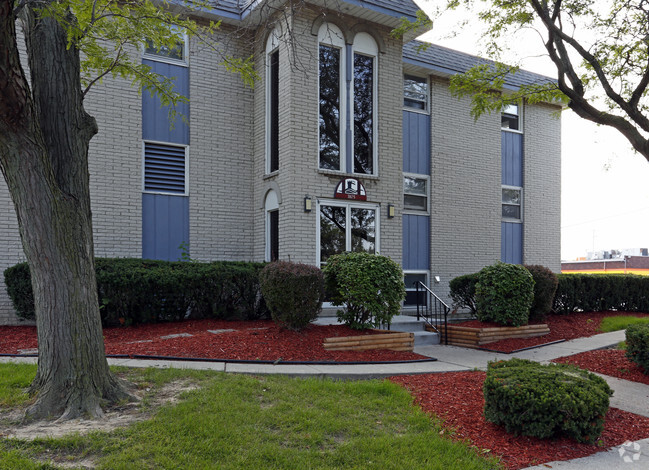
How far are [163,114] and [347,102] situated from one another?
4114mm

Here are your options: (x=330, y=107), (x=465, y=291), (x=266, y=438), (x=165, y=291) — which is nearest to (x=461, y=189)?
(x=465, y=291)

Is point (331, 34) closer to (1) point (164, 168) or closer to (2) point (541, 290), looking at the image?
(1) point (164, 168)

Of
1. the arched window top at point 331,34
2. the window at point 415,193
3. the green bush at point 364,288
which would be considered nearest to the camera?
the green bush at point 364,288

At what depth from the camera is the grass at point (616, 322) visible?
1127 centimetres

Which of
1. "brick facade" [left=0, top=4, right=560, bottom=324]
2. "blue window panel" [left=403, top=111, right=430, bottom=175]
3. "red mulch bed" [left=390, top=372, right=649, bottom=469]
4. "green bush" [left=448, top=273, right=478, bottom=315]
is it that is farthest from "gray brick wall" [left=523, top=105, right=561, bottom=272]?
"red mulch bed" [left=390, top=372, right=649, bottom=469]

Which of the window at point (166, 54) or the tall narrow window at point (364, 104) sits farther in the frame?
the tall narrow window at point (364, 104)

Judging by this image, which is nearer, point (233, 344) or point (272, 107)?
point (233, 344)

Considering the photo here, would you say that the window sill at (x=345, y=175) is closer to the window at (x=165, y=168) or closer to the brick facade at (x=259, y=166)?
the brick facade at (x=259, y=166)

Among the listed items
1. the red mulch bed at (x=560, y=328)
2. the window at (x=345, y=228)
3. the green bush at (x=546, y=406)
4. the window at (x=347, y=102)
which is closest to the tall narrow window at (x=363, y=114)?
the window at (x=347, y=102)

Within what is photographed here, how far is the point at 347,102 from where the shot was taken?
11539 millimetres

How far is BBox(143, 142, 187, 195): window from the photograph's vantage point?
11.3 metres

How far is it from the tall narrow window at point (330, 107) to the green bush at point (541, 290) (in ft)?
15.7

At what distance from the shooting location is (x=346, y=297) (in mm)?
8148

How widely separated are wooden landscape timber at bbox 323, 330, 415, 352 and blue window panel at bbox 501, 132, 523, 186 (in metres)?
9.61
